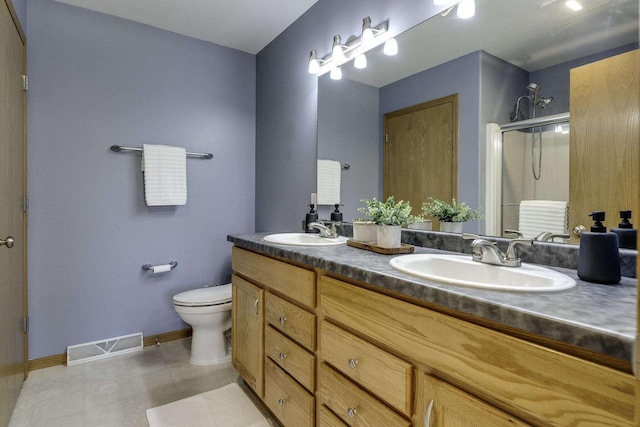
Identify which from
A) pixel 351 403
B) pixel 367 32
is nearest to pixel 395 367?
pixel 351 403

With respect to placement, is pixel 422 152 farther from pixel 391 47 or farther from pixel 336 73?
pixel 336 73

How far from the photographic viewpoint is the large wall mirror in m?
1.07

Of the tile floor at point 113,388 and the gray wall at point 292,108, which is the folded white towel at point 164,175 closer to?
the gray wall at point 292,108

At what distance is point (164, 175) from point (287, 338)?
5.34 feet

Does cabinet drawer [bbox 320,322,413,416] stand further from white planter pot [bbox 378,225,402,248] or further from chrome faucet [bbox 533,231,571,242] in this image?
chrome faucet [bbox 533,231,571,242]

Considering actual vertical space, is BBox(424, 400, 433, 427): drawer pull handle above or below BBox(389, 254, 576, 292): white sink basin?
below

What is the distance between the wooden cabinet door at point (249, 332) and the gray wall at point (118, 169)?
38.3 inches

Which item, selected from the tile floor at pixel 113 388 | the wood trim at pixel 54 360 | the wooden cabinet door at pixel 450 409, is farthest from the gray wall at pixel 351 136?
the wood trim at pixel 54 360

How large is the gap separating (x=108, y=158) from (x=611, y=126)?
2703mm

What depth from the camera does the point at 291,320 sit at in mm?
1380

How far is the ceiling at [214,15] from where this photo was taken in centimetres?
222

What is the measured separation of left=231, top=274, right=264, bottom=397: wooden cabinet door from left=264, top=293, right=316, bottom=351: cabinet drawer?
0.09 metres

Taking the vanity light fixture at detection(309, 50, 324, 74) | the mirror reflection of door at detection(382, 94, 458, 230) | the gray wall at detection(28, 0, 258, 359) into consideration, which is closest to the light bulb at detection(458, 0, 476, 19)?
the mirror reflection of door at detection(382, 94, 458, 230)

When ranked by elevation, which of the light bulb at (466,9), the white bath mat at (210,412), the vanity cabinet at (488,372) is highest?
the light bulb at (466,9)
